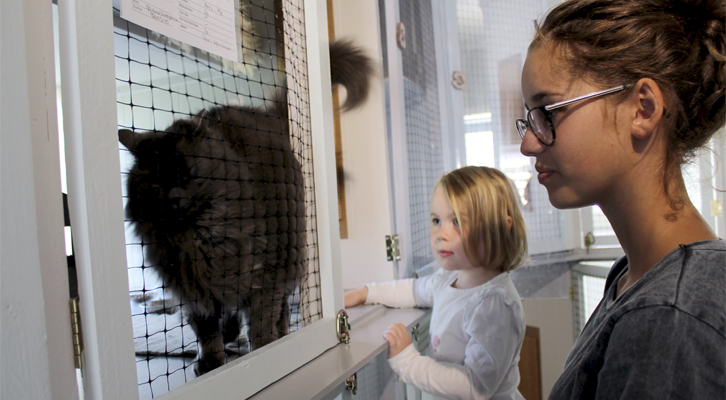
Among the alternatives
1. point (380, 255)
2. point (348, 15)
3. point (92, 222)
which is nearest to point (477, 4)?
point (348, 15)

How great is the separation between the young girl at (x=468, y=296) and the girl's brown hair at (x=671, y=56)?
63 centimetres

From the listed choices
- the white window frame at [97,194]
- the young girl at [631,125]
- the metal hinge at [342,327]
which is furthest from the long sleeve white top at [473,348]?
the white window frame at [97,194]

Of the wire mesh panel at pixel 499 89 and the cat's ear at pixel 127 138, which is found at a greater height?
the wire mesh panel at pixel 499 89

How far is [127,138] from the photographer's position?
29.6 inches

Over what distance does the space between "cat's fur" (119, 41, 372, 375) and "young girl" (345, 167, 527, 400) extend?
1.15ft

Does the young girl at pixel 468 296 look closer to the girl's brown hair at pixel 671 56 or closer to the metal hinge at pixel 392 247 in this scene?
the metal hinge at pixel 392 247

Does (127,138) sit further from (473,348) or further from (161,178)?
(473,348)

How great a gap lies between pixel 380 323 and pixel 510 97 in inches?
52.4

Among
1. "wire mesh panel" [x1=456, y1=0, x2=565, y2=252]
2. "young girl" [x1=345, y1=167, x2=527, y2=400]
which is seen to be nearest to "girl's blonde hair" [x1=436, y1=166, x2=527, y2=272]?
"young girl" [x1=345, y1=167, x2=527, y2=400]

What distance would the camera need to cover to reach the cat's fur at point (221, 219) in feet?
2.69

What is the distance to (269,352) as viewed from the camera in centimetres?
72

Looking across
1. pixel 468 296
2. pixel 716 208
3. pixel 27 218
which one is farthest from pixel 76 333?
pixel 716 208

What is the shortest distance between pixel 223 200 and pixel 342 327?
0.37 meters

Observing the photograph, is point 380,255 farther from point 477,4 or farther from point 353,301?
point 477,4
